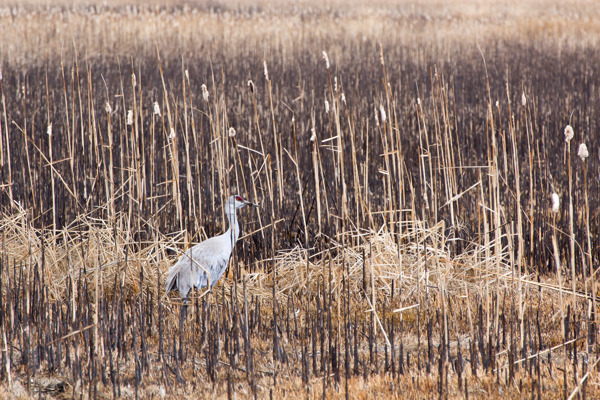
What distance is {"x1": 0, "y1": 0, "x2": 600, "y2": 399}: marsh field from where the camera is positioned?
3312mm

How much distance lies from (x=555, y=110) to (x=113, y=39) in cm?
908

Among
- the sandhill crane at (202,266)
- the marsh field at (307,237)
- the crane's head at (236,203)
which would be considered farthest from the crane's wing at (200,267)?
the crane's head at (236,203)

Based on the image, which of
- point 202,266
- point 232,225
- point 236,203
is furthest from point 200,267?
point 236,203

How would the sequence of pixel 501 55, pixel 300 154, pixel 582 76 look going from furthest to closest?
pixel 501 55 → pixel 582 76 → pixel 300 154

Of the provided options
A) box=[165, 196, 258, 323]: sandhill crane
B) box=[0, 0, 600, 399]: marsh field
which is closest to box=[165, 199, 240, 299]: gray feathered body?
box=[165, 196, 258, 323]: sandhill crane

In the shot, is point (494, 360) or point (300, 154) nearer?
point (494, 360)

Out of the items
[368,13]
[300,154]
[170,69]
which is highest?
[368,13]

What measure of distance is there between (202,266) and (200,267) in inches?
1.4

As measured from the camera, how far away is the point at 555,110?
8.98 meters

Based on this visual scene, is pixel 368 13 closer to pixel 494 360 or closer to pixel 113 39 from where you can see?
pixel 113 39

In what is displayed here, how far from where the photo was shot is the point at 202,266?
12.9 ft

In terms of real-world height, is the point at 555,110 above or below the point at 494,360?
above

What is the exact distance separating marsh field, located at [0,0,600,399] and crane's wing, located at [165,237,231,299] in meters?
0.13

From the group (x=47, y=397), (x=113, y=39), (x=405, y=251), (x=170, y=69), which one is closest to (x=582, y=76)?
(x=170, y=69)
